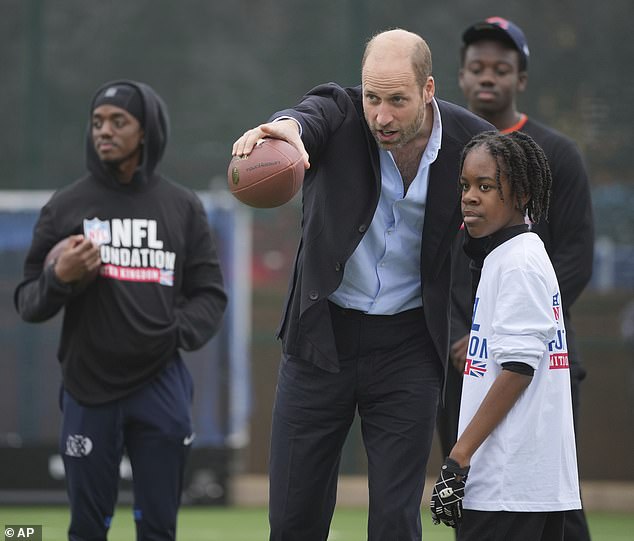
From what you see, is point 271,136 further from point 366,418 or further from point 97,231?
point 97,231

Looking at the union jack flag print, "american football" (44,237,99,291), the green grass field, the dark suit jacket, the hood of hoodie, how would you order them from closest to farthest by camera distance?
1. the union jack flag print
2. the dark suit jacket
3. "american football" (44,237,99,291)
4. the hood of hoodie
5. the green grass field

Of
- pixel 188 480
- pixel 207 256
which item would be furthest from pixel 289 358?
pixel 188 480

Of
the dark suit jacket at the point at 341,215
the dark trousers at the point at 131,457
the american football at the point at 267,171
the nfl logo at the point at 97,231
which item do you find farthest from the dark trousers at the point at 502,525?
the nfl logo at the point at 97,231

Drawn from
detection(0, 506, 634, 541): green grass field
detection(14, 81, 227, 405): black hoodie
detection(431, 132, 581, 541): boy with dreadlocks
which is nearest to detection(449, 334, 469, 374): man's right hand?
detection(14, 81, 227, 405): black hoodie

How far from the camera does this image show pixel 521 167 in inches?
153

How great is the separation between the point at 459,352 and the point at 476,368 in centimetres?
132

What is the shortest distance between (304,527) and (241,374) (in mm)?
4669

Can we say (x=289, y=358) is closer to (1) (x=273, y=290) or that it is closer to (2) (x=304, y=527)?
(2) (x=304, y=527)

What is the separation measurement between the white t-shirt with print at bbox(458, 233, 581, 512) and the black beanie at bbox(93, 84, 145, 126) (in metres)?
2.26

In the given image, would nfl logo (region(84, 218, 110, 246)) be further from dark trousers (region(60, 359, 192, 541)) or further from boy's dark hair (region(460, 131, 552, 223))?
boy's dark hair (region(460, 131, 552, 223))

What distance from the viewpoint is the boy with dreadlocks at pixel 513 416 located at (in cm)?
359

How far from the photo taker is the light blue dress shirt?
412 centimetres

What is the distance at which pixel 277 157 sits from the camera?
3.56m

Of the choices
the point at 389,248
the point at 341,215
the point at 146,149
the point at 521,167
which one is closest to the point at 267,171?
the point at 341,215
